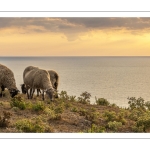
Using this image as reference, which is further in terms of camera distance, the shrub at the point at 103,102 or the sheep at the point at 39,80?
the shrub at the point at 103,102

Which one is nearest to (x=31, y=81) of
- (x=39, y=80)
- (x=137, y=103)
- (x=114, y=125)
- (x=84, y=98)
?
(x=39, y=80)

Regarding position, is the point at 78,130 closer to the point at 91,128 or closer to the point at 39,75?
the point at 91,128

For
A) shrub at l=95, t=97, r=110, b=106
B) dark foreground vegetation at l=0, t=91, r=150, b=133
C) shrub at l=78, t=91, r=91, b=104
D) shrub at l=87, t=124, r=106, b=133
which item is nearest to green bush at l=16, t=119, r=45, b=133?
dark foreground vegetation at l=0, t=91, r=150, b=133

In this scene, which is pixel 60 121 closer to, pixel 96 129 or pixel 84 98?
pixel 96 129

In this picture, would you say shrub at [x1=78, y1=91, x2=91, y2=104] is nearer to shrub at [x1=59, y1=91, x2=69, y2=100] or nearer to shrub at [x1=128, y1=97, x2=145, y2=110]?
shrub at [x1=59, y1=91, x2=69, y2=100]

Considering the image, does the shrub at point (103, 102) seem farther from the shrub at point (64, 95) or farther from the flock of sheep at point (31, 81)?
the flock of sheep at point (31, 81)

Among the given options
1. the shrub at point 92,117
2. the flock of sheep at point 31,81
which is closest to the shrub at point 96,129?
the shrub at point 92,117

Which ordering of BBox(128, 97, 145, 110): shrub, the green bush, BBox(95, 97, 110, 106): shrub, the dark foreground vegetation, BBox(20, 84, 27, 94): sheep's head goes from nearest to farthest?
the green bush < the dark foreground vegetation < BBox(128, 97, 145, 110): shrub < BBox(95, 97, 110, 106): shrub < BBox(20, 84, 27, 94): sheep's head

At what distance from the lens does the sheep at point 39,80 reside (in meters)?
17.9

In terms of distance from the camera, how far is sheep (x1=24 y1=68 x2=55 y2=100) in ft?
58.8

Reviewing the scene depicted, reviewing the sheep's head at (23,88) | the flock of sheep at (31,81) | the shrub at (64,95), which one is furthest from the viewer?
the sheep's head at (23,88)
